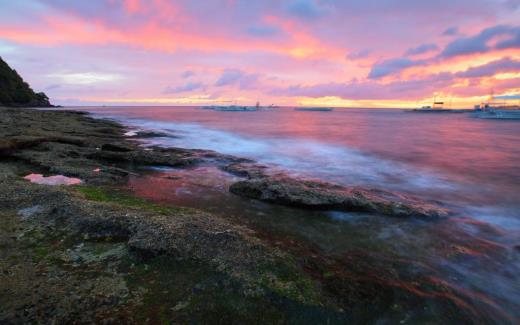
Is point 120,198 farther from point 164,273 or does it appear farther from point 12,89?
point 12,89

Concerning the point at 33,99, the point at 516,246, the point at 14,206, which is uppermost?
the point at 33,99

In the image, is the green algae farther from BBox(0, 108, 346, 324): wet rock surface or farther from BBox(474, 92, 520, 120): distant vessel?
BBox(474, 92, 520, 120): distant vessel

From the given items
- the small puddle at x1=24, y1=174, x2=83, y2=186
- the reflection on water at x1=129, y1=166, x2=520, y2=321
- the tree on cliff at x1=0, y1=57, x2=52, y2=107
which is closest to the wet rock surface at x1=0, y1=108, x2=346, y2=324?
the reflection on water at x1=129, y1=166, x2=520, y2=321

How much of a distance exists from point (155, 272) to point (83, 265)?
43.5 inches

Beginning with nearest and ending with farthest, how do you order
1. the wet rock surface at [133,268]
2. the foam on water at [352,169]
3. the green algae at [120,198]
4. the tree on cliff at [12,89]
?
the wet rock surface at [133,268], the green algae at [120,198], the foam on water at [352,169], the tree on cliff at [12,89]

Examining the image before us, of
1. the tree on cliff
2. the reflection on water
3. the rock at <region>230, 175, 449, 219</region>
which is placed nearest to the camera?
the reflection on water

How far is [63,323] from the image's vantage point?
343 centimetres

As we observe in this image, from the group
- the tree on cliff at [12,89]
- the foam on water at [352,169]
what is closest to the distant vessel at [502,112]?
the foam on water at [352,169]

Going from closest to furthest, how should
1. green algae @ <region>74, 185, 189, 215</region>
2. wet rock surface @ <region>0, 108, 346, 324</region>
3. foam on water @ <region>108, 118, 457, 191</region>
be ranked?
wet rock surface @ <region>0, 108, 346, 324</region>, green algae @ <region>74, 185, 189, 215</region>, foam on water @ <region>108, 118, 457, 191</region>

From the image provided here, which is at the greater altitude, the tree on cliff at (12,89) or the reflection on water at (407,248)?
the tree on cliff at (12,89)

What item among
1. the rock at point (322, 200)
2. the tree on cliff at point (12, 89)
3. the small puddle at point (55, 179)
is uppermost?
the tree on cliff at point (12, 89)

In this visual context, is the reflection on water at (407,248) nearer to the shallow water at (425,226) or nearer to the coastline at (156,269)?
the shallow water at (425,226)

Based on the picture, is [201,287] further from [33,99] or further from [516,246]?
[33,99]

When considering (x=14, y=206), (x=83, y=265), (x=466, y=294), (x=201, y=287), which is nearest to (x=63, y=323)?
(x=83, y=265)
